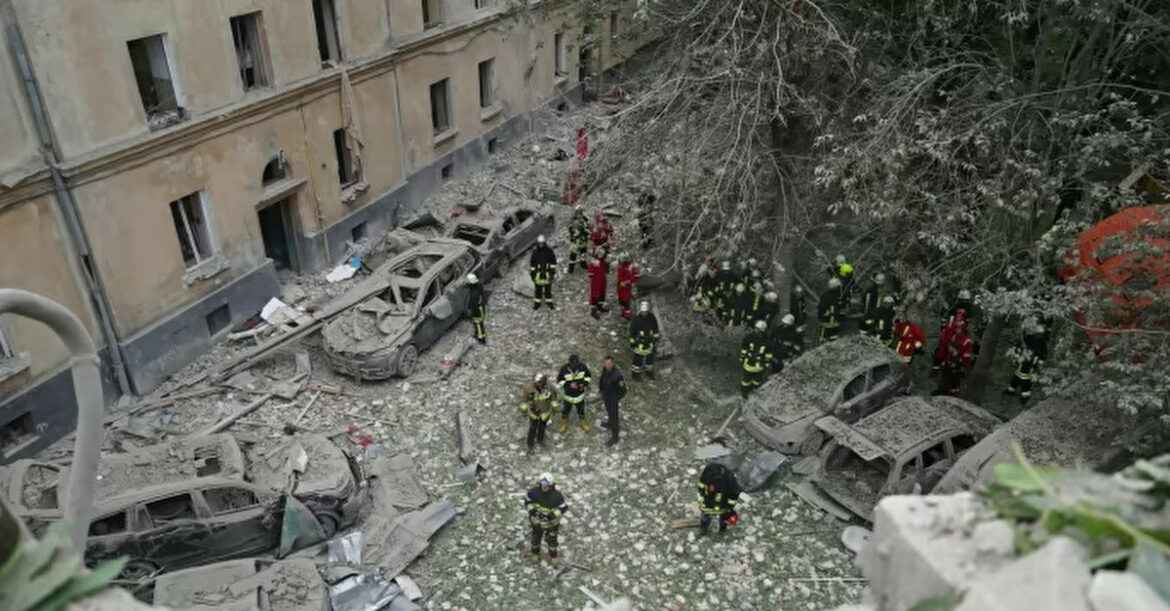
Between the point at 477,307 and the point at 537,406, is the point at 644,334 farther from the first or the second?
the point at 477,307

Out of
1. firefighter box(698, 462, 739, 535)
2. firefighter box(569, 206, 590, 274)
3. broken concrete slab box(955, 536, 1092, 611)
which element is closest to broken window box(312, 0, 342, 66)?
firefighter box(569, 206, 590, 274)

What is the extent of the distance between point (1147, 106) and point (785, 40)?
5420 millimetres

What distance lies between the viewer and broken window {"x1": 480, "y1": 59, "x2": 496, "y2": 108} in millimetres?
21219

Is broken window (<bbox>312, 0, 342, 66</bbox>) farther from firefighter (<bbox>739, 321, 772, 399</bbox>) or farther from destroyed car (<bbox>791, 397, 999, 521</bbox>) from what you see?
destroyed car (<bbox>791, 397, 999, 521</bbox>)

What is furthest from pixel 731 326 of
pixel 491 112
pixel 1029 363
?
pixel 491 112

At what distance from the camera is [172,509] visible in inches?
355

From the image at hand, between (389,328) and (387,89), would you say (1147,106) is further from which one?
(387,89)

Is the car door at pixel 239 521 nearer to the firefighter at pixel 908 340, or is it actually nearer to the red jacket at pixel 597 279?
the red jacket at pixel 597 279

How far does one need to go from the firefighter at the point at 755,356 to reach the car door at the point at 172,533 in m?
7.53

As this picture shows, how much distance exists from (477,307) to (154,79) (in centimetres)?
625

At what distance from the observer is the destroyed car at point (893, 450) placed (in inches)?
375

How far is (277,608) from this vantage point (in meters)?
8.08

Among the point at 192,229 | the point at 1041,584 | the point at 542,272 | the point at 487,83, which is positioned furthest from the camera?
the point at 487,83

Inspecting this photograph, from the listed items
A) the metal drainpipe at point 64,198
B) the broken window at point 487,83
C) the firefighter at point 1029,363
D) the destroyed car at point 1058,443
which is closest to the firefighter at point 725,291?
the firefighter at point 1029,363
